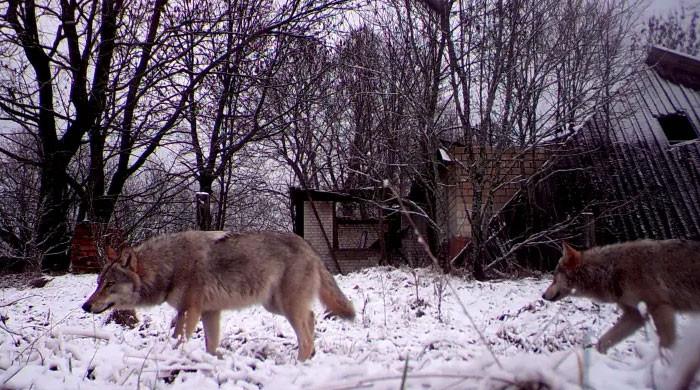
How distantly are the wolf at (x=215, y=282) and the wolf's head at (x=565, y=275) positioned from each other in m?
2.75

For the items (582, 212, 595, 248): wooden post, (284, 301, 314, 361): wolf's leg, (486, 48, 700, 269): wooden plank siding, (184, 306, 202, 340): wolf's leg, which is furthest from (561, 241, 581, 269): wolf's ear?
(582, 212, 595, 248): wooden post

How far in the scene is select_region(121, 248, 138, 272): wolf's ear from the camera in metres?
5.64

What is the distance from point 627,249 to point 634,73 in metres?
10.1

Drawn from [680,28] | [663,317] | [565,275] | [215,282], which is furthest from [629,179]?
[680,28]

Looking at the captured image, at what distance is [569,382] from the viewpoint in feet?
4.35

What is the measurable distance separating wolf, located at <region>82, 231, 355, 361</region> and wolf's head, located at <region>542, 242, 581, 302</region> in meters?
2.75

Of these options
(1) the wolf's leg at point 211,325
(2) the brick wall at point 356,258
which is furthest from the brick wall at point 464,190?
(1) the wolf's leg at point 211,325

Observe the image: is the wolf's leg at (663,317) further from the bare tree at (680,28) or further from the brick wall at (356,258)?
the brick wall at (356,258)

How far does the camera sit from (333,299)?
5.88 metres

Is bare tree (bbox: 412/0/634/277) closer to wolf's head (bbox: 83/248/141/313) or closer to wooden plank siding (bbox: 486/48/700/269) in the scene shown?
wooden plank siding (bbox: 486/48/700/269)

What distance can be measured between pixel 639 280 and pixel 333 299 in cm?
338

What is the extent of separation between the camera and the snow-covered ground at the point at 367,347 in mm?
1500

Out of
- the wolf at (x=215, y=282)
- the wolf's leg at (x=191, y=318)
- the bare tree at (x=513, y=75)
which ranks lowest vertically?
the wolf's leg at (x=191, y=318)

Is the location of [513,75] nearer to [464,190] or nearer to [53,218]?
[464,190]
